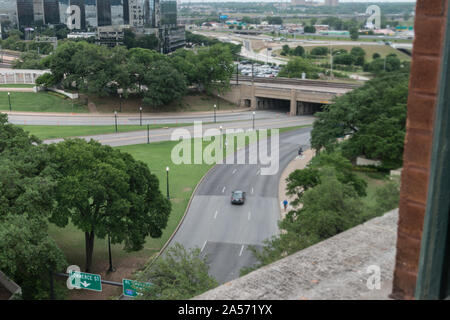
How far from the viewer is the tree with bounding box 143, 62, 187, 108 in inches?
2842

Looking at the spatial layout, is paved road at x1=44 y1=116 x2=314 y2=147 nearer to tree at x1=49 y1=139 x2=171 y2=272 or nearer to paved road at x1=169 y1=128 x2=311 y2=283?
paved road at x1=169 y1=128 x2=311 y2=283

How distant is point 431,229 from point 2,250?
60.4 ft

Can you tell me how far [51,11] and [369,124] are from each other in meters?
118

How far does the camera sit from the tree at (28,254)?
19.8m

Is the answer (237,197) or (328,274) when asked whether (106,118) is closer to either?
(237,197)

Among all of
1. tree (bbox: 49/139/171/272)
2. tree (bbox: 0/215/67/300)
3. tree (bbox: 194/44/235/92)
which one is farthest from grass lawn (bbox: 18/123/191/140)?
tree (bbox: 0/215/67/300)

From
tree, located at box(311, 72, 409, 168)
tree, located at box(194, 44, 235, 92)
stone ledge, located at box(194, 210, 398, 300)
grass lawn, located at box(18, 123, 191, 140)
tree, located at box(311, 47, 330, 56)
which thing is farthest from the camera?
tree, located at box(311, 47, 330, 56)

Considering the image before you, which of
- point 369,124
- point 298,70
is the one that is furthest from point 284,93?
point 369,124

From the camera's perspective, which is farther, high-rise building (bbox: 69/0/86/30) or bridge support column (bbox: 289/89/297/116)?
high-rise building (bbox: 69/0/86/30)

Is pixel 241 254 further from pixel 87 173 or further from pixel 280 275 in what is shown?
pixel 280 275

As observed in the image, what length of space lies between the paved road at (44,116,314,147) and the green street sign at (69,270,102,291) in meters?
33.7

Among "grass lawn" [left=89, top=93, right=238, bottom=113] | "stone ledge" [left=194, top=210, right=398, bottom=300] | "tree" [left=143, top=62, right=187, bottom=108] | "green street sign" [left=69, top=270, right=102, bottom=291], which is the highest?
"stone ledge" [left=194, top=210, right=398, bottom=300]

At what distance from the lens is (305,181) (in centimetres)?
3002
